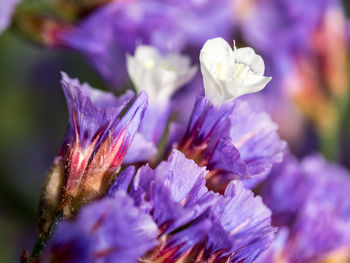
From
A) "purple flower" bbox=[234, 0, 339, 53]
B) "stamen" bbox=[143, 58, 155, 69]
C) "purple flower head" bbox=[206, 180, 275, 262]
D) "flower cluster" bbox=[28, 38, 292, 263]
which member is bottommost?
"purple flower head" bbox=[206, 180, 275, 262]

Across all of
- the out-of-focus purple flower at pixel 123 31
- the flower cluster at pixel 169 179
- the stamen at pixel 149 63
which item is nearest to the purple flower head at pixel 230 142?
the flower cluster at pixel 169 179

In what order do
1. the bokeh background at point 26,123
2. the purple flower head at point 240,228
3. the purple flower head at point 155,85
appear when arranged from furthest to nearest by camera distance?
the bokeh background at point 26,123 → the purple flower head at point 155,85 → the purple flower head at point 240,228

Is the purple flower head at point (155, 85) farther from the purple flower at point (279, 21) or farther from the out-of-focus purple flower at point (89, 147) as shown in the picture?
the purple flower at point (279, 21)

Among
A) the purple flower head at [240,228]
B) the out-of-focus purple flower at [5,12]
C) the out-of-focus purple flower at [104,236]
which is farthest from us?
the out-of-focus purple flower at [5,12]

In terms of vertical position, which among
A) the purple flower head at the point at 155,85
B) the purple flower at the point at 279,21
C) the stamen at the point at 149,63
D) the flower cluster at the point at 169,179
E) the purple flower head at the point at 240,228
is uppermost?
the purple flower at the point at 279,21

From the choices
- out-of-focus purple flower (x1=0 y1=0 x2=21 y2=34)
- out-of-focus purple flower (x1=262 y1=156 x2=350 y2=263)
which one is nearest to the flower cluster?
out-of-focus purple flower (x1=262 y1=156 x2=350 y2=263)

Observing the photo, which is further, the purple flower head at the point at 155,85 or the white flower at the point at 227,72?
the purple flower head at the point at 155,85

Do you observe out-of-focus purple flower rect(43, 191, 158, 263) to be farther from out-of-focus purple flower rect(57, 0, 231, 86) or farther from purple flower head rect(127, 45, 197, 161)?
out-of-focus purple flower rect(57, 0, 231, 86)
